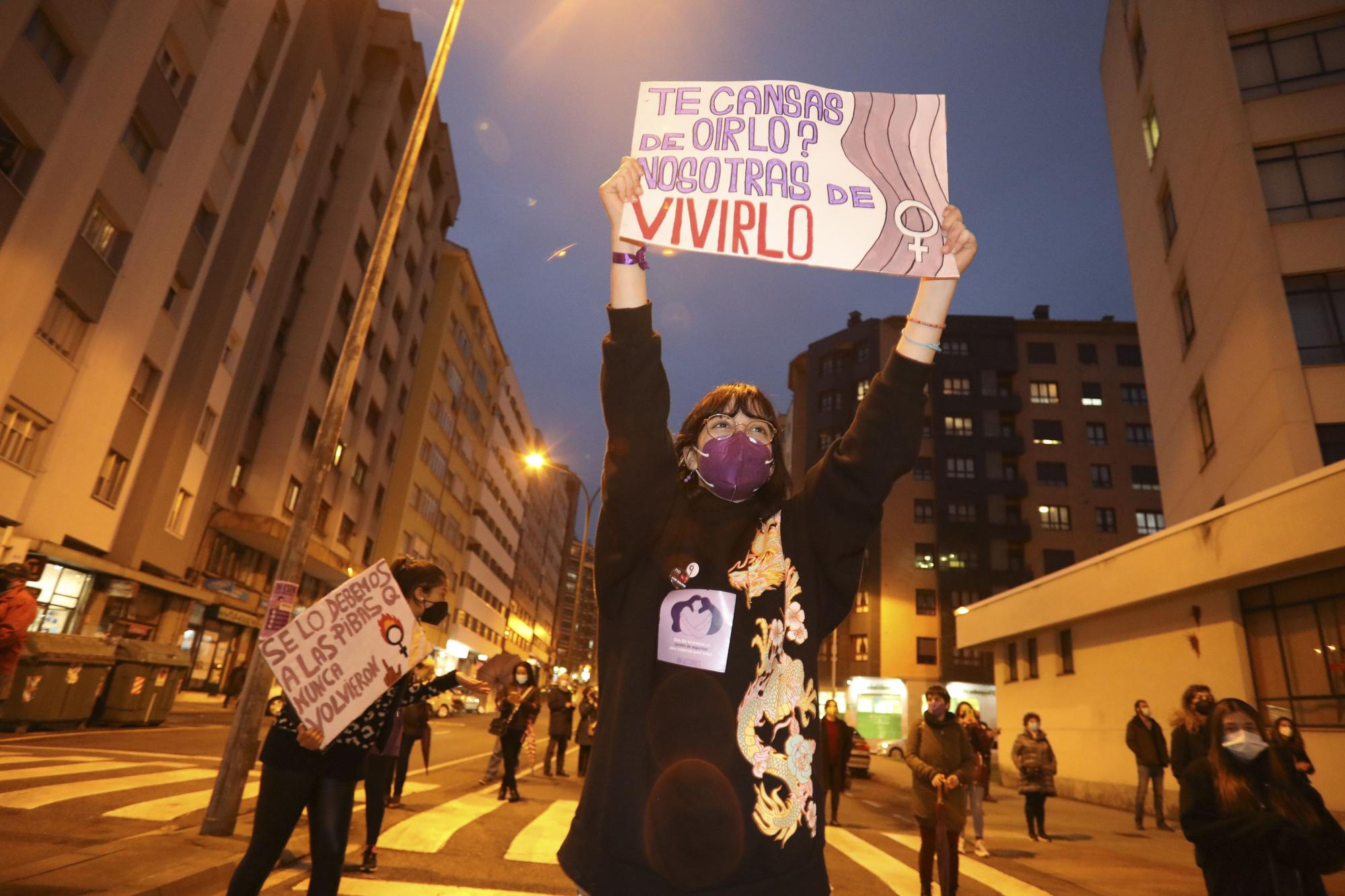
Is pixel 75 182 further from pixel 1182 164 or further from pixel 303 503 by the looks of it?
pixel 1182 164

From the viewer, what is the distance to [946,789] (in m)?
7.05

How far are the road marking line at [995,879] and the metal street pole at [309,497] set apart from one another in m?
6.96

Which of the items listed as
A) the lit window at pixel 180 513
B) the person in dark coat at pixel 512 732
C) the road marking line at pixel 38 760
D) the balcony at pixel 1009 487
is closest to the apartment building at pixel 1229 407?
the person in dark coat at pixel 512 732

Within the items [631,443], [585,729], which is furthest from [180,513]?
[631,443]

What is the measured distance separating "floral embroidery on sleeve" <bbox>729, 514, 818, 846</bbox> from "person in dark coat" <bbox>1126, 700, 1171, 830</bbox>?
14480mm

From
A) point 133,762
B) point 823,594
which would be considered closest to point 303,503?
point 133,762

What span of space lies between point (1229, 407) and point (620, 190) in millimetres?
20014

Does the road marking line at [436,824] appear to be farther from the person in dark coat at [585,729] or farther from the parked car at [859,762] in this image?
the parked car at [859,762]

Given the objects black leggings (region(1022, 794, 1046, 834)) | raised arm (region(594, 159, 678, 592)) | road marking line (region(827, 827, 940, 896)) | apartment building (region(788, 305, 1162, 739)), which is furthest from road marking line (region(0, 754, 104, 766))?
apartment building (region(788, 305, 1162, 739))

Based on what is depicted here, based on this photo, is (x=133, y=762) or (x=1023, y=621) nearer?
(x=133, y=762)

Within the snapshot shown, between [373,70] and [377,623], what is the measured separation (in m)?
40.1

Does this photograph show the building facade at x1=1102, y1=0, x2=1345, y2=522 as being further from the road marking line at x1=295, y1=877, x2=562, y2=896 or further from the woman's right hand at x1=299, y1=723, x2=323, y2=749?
the woman's right hand at x1=299, y1=723, x2=323, y2=749

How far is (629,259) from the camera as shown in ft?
7.13

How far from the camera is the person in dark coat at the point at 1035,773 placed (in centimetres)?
1186
